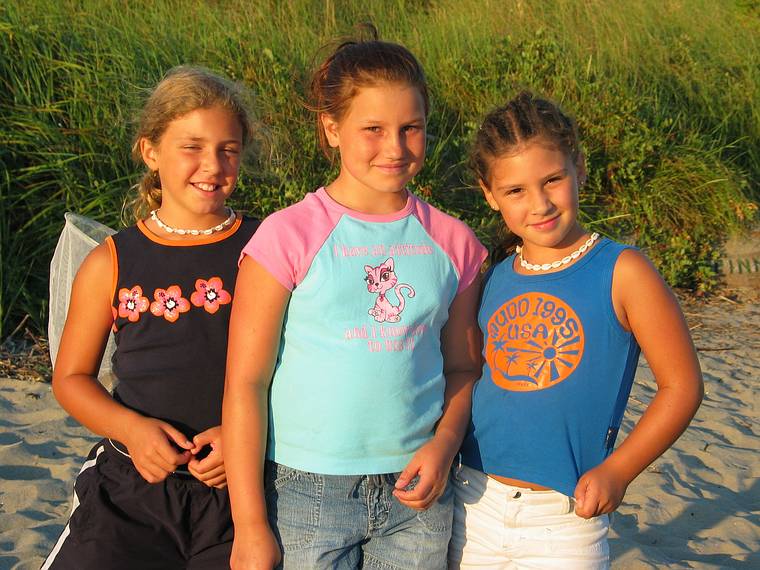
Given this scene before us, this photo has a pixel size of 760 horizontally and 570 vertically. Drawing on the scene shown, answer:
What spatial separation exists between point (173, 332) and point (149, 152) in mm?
563

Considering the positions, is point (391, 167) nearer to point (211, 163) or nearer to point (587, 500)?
point (211, 163)

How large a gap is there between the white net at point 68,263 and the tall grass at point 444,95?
2064 mm

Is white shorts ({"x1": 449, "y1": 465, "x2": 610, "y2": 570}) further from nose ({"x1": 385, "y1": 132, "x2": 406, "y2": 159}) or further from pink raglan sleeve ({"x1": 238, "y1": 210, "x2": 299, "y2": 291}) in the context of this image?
nose ({"x1": 385, "y1": 132, "x2": 406, "y2": 159})

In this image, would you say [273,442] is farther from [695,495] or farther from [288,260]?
[695,495]

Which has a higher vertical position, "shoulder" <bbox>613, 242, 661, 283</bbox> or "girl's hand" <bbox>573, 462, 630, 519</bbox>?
"shoulder" <bbox>613, 242, 661, 283</bbox>

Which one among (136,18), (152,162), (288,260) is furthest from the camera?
(136,18)

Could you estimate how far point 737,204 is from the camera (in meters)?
7.47

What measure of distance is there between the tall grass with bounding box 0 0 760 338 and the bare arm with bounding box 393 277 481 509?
313 cm

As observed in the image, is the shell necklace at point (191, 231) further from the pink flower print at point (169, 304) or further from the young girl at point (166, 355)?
the pink flower print at point (169, 304)

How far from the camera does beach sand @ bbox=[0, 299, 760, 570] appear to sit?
359cm

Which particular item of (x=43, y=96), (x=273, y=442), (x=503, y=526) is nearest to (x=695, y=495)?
(x=503, y=526)

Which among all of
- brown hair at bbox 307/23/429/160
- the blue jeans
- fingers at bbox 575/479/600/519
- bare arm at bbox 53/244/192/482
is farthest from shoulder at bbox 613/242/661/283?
bare arm at bbox 53/244/192/482

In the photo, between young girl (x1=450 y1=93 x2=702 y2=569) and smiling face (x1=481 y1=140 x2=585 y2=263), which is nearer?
young girl (x1=450 y1=93 x2=702 y2=569)

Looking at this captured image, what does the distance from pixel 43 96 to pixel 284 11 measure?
2.84 metres
